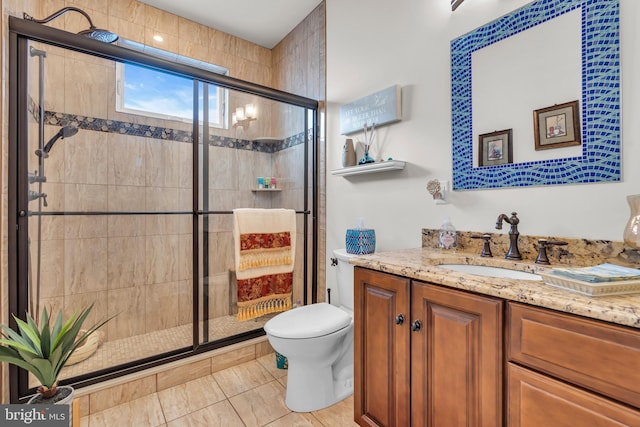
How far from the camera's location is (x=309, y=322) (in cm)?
170

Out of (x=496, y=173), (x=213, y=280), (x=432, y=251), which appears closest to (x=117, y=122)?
(x=213, y=280)

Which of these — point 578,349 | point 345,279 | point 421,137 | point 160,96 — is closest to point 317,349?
point 345,279

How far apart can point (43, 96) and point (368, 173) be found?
2.01 meters

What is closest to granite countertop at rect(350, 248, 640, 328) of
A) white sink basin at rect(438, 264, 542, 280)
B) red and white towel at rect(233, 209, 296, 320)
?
white sink basin at rect(438, 264, 542, 280)

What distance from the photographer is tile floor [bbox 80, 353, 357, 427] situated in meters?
1.57

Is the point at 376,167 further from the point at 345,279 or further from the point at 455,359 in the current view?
the point at 455,359

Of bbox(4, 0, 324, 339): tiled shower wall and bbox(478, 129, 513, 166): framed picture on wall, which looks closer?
bbox(478, 129, 513, 166): framed picture on wall

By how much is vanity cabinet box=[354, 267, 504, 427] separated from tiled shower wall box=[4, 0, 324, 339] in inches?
50.5

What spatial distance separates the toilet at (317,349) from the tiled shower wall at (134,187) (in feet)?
2.50

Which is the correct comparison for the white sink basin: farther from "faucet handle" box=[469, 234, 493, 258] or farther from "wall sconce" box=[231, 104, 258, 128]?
"wall sconce" box=[231, 104, 258, 128]

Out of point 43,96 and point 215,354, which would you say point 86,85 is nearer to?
point 43,96

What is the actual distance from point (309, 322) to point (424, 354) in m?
0.78

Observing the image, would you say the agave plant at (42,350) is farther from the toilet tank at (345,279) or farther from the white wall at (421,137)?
the white wall at (421,137)

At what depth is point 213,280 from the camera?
229cm
